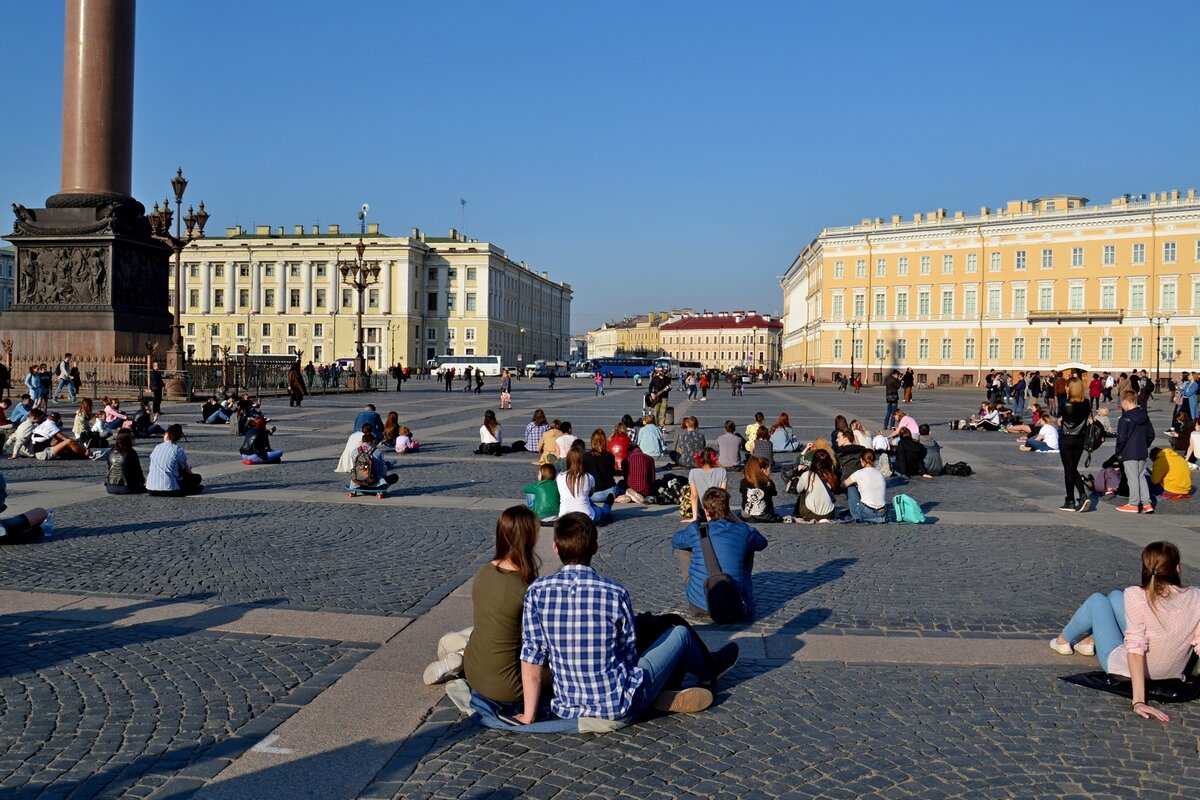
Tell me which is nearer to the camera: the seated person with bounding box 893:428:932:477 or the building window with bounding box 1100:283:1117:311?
the seated person with bounding box 893:428:932:477

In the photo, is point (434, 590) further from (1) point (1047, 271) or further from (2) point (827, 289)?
(2) point (827, 289)

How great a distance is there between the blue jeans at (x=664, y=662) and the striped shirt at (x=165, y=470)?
9.44 meters

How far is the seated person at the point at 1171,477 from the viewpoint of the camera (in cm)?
1437

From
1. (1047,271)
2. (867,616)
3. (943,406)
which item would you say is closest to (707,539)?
(867,616)

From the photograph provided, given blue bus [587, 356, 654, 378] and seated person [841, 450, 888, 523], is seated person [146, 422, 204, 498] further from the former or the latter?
blue bus [587, 356, 654, 378]

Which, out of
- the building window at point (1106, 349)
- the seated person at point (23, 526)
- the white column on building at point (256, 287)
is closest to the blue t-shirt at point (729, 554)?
the seated person at point (23, 526)

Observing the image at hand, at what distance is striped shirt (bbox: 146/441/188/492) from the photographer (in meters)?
13.1

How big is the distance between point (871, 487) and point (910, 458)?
16.6 ft

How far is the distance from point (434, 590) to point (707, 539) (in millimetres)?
2243

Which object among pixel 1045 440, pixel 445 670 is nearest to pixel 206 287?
pixel 1045 440

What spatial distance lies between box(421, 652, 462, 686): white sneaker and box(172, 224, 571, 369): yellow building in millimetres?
109128

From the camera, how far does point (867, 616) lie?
24.7 ft

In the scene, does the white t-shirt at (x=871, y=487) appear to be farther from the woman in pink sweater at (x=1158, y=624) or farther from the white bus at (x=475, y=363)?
the white bus at (x=475, y=363)

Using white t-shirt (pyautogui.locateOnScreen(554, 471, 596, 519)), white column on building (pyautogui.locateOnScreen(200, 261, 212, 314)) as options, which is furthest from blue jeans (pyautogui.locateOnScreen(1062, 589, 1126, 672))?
white column on building (pyautogui.locateOnScreen(200, 261, 212, 314))
